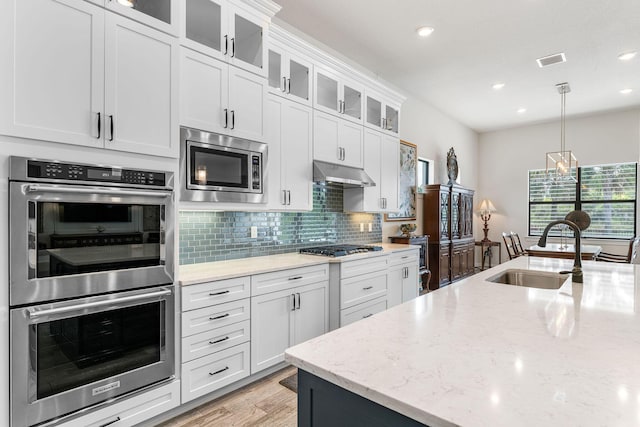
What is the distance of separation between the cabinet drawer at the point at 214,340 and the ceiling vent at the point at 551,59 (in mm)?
4635

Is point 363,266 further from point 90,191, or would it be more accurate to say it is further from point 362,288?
point 90,191

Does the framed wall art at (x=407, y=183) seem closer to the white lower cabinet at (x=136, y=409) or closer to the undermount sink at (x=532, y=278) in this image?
the undermount sink at (x=532, y=278)

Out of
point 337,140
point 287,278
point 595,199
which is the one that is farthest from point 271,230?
point 595,199

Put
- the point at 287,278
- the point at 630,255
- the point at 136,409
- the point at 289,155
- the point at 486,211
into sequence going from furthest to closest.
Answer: the point at 486,211 < the point at 630,255 < the point at 289,155 < the point at 287,278 < the point at 136,409

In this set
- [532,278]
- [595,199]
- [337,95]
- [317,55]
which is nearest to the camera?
[532,278]

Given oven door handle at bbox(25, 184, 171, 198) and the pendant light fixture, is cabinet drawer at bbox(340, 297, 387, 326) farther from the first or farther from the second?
the pendant light fixture

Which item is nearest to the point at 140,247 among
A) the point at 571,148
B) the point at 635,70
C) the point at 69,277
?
the point at 69,277

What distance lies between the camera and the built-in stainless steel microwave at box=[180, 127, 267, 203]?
2365mm

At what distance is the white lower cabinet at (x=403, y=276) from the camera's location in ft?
13.5

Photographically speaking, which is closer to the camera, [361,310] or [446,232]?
[361,310]

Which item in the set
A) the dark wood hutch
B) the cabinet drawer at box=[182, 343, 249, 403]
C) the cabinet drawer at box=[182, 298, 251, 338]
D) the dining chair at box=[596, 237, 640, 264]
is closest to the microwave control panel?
the cabinet drawer at box=[182, 298, 251, 338]

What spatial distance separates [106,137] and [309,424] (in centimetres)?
175

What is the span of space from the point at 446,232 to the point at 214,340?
15.1ft

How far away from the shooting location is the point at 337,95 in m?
3.79
